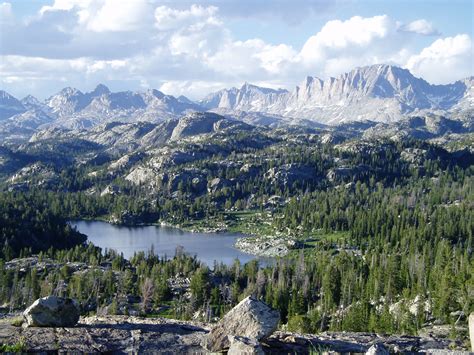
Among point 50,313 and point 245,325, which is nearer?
point 245,325

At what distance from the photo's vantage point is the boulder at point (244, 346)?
2788 cm

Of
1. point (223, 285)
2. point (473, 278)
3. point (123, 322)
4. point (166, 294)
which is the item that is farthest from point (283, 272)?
point (123, 322)

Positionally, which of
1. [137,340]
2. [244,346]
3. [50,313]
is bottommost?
[137,340]

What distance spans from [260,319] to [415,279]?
123183mm

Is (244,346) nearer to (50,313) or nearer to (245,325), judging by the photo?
(245,325)

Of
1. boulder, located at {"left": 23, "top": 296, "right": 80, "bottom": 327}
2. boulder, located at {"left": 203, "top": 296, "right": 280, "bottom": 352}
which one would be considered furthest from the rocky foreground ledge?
boulder, located at {"left": 203, "top": 296, "right": 280, "bottom": 352}

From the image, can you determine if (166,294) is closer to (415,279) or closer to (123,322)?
(415,279)

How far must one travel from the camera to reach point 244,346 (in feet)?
92.8

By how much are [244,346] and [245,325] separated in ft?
12.3

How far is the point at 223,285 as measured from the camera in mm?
153125

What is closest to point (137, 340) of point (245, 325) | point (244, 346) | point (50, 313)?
point (50, 313)

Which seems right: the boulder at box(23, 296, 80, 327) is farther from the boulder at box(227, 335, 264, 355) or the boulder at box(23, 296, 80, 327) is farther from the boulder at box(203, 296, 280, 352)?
the boulder at box(227, 335, 264, 355)

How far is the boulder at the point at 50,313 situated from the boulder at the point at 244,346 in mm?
13723

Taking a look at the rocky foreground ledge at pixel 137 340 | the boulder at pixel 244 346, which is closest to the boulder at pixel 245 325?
the rocky foreground ledge at pixel 137 340
